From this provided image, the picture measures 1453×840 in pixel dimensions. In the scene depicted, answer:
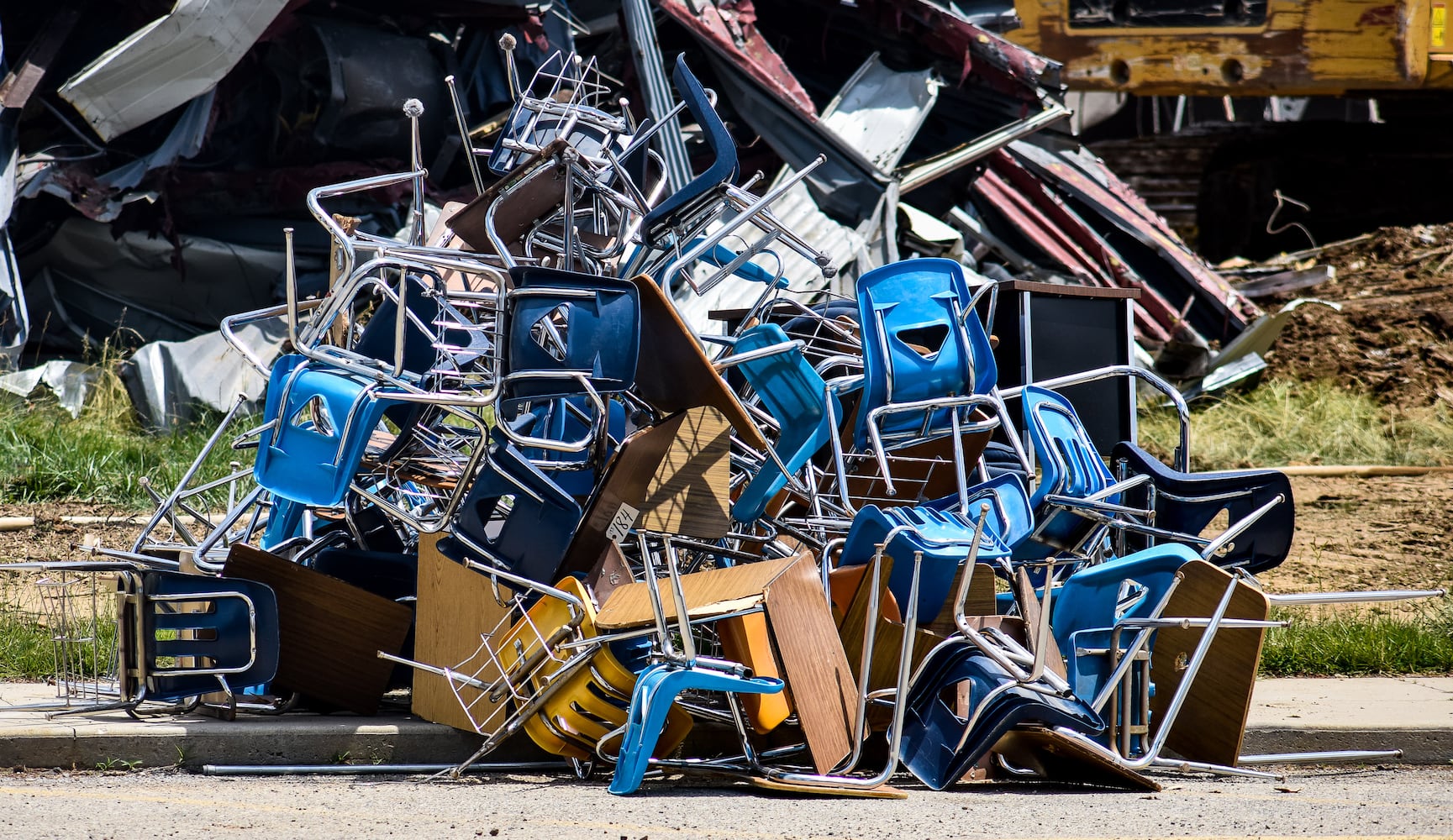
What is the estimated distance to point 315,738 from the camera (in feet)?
13.6

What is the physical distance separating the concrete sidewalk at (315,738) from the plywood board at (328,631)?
3.9 inches

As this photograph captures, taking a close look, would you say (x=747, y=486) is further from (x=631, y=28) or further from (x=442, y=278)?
(x=631, y=28)

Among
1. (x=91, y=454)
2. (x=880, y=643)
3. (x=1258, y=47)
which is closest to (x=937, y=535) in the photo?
(x=880, y=643)

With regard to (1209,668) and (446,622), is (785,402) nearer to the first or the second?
(446,622)

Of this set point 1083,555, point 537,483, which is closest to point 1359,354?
point 1083,555

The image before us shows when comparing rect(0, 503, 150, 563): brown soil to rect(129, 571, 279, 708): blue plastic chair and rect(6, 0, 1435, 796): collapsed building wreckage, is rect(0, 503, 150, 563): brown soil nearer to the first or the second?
rect(6, 0, 1435, 796): collapsed building wreckage

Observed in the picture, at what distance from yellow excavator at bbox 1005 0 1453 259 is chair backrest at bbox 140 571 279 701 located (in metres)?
8.96

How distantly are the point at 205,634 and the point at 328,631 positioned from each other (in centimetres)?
37

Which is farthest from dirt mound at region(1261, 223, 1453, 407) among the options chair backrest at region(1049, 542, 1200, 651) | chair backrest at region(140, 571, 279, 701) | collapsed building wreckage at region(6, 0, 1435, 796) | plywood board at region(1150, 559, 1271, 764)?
chair backrest at region(140, 571, 279, 701)

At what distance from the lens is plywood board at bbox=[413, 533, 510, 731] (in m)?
4.13

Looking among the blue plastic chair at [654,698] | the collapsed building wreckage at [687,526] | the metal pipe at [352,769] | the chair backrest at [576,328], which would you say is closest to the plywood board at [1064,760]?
the collapsed building wreckage at [687,526]

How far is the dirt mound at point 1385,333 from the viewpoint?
380 inches

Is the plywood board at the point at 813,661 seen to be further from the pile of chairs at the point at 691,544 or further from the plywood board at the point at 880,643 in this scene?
the plywood board at the point at 880,643

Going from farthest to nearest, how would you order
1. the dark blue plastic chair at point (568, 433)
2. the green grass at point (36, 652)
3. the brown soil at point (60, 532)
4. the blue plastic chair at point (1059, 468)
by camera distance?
1. the brown soil at point (60, 532)
2. the green grass at point (36, 652)
3. the blue plastic chair at point (1059, 468)
4. the dark blue plastic chair at point (568, 433)
